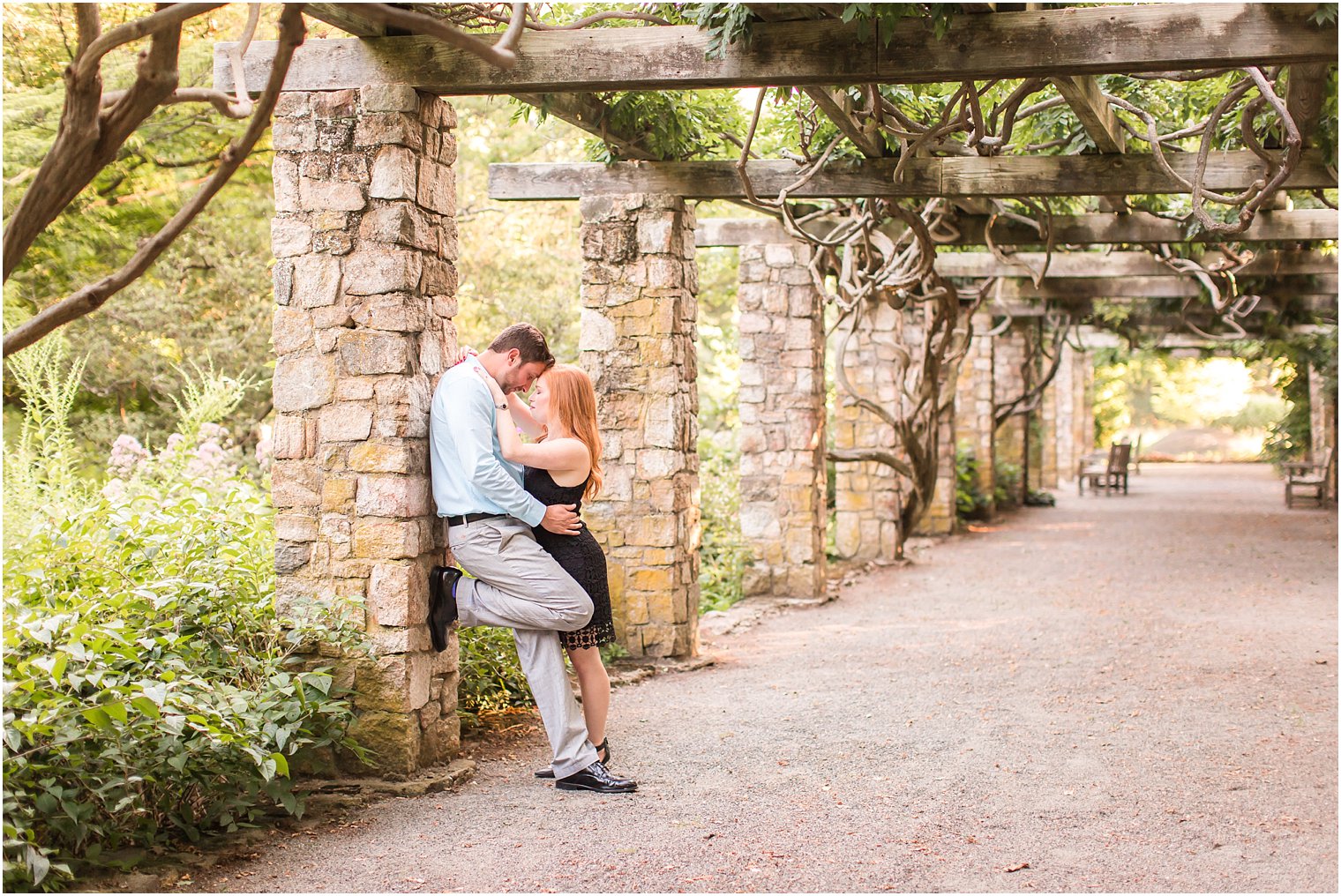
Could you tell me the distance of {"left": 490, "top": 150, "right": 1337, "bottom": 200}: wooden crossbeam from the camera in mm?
7047

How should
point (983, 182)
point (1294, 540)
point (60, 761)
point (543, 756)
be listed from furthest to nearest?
point (1294, 540) < point (983, 182) < point (543, 756) < point (60, 761)

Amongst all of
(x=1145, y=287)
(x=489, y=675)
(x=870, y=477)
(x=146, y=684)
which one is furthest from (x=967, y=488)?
(x=146, y=684)

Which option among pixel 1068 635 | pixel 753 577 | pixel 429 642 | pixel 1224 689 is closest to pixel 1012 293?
pixel 753 577

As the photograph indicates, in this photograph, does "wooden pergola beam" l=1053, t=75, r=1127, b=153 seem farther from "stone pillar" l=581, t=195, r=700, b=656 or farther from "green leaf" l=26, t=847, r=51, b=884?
"green leaf" l=26, t=847, r=51, b=884

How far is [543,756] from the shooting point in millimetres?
5141

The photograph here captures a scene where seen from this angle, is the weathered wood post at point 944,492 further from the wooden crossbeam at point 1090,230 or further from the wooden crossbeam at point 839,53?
the wooden crossbeam at point 839,53

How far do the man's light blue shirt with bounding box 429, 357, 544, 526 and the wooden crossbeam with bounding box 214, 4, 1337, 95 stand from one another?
111 cm

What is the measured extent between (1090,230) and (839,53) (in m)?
5.78

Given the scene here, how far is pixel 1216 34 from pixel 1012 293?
11699 mm

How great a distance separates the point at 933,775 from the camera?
4.89 m

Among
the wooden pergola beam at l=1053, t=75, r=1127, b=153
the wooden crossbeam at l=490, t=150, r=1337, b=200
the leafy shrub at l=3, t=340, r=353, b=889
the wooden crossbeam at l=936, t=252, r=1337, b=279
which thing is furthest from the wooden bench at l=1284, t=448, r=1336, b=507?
the leafy shrub at l=3, t=340, r=353, b=889

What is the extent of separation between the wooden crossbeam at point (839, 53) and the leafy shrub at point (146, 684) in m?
1.78

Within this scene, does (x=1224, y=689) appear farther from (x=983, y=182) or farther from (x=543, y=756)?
(x=543, y=756)

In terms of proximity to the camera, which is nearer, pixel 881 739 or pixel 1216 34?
pixel 1216 34
